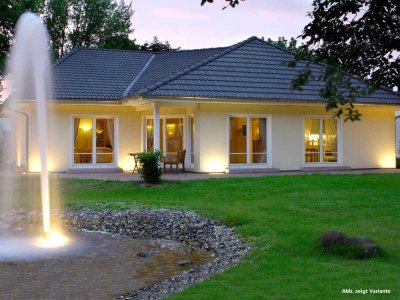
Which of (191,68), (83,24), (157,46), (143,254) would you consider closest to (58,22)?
(83,24)

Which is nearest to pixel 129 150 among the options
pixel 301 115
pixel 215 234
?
pixel 301 115

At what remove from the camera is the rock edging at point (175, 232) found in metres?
8.14

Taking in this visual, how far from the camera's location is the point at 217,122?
75.2 feet

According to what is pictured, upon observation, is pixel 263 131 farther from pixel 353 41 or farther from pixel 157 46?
pixel 157 46

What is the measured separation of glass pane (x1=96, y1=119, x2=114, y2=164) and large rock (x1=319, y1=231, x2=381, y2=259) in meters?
16.5

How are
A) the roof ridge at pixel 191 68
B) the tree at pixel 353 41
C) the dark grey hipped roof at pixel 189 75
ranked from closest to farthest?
1. the tree at pixel 353 41
2. the roof ridge at pixel 191 68
3. the dark grey hipped roof at pixel 189 75

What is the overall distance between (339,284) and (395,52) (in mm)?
3568

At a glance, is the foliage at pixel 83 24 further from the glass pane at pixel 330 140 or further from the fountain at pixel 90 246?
the fountain at pixel 90 246

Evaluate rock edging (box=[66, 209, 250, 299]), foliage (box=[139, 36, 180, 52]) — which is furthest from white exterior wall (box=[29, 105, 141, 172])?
foliage (box=[139, 36, 180, 52])

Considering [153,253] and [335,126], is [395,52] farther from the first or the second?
[335,126]

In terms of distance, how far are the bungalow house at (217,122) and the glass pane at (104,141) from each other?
4 cm

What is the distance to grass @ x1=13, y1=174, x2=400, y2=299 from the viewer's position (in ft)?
23.4

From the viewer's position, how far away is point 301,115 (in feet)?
80.1

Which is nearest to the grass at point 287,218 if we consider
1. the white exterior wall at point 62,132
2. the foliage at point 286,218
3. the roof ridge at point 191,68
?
the foliage at point 286,218
